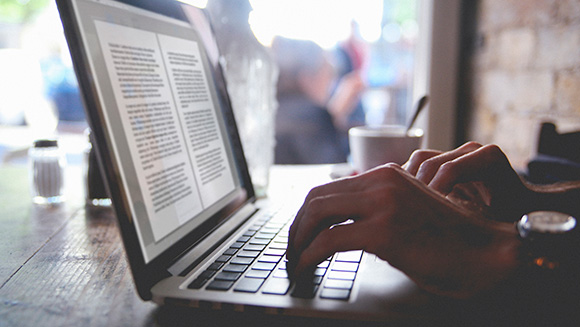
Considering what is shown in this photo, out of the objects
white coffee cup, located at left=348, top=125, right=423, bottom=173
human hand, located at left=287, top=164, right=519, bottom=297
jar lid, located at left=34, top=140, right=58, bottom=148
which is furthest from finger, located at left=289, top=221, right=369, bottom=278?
jar lid, located at left=34, top=140, right=58, bottom=148

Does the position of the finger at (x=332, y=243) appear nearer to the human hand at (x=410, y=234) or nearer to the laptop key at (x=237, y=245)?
the human hand at (x=410, y=234)

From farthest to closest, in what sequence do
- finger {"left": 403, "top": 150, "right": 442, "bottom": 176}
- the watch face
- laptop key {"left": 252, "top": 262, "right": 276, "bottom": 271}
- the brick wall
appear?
1. the brick wall
2. finger {"left": 403, "top": 150, "right": 442, "bottom": 176}
3. laptop key {"left": 252, "top": 262, "right": 276, "bottom": 271}
4. the watch face

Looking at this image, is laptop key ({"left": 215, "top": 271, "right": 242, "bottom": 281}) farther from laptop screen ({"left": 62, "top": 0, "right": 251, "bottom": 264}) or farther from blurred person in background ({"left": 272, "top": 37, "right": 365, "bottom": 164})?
blurred person in background ({"left": 272, "top": 37, "right": 365, "bottom": 164})

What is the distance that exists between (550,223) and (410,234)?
11 cm

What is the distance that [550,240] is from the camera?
0.32 meters

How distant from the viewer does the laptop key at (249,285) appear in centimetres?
37

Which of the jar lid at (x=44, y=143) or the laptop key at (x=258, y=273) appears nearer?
the laptop key at (x=258, y=273)

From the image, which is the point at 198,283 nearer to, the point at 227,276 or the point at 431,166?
the point at 227,276

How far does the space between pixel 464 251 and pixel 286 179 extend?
682 millimetres

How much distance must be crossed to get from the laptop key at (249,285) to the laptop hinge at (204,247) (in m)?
0.07

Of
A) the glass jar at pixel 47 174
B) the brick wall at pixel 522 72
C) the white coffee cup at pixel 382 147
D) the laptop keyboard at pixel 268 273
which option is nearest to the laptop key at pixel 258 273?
the laptop keyboard at pixel 268 273

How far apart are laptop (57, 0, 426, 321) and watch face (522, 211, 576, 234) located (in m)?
0.11

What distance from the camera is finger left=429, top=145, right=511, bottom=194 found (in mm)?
476

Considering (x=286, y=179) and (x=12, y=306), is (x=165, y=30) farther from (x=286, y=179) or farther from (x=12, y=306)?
(x=286, y=179)
